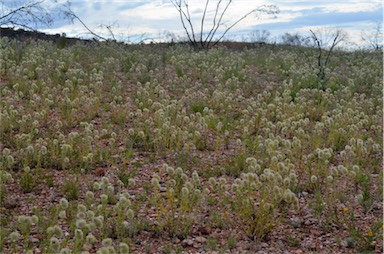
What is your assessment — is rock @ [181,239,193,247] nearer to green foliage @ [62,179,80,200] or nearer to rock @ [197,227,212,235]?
rock @ [197,227,212,235]

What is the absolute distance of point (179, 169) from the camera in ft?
18.1

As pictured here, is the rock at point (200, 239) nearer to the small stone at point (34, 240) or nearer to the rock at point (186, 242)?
the rock at point (186, 242)

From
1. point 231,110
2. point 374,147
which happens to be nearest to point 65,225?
point 374,147

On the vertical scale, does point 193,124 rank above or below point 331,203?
above

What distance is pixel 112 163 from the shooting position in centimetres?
652

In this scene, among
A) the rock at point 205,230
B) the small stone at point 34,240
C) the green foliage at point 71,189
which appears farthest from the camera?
the green foliage at point 71,189

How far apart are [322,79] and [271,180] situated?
8.34 m

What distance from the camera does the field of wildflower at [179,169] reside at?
482 centimetres

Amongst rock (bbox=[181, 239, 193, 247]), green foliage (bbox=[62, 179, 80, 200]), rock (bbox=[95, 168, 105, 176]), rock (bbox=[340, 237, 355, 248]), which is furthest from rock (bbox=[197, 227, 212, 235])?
rock (bbox=[95, 168, 105, 176])

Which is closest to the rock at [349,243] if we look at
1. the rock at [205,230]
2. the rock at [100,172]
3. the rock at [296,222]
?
the rock at [296,222]

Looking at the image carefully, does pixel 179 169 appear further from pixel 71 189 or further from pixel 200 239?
pixel 71 189

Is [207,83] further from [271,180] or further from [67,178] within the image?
[271,180]

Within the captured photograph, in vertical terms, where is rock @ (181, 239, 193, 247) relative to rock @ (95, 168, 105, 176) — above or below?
below

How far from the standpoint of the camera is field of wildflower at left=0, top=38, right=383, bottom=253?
4.82 metres
